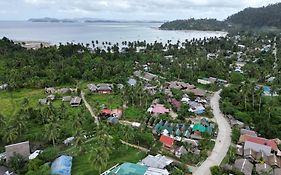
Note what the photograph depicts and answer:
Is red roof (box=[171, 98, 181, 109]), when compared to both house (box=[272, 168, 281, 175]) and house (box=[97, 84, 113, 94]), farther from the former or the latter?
house (box=[272, 168, 281, 175])

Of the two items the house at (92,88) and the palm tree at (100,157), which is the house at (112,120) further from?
the house at (92,88)

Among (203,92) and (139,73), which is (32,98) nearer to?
(139,73)

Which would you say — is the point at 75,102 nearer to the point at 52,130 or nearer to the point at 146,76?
the point at 52,130

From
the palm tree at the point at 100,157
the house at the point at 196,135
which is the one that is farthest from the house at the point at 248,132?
the palm tree at the point at 100,157

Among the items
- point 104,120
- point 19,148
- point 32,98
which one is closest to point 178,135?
point 104,120

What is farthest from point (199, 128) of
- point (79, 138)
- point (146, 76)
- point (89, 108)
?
point (146, 76)

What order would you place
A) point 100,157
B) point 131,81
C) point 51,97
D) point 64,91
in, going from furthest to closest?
point 131,81 → point 64,91 → point 51,97 → point 100,157

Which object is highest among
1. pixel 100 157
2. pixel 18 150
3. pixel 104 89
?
pixel 104 89

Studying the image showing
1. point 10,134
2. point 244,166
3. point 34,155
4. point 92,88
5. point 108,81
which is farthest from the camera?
point 108,81
